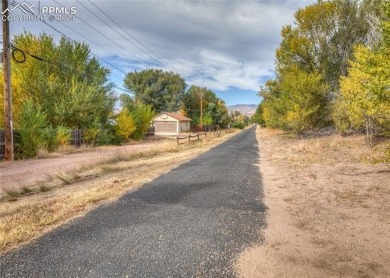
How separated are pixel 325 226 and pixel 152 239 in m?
3.52

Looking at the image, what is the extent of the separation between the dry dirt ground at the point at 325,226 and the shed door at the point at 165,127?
153 feet

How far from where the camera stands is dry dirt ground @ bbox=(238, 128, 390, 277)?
13.4 feet

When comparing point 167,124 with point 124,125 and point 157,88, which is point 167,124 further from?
point 124,125

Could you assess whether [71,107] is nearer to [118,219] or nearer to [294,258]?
[118,219]

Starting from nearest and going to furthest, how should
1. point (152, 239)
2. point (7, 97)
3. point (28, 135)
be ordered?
point (152, 239), point (7, 97), point (28, 135)

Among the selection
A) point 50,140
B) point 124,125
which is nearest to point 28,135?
point 50,140

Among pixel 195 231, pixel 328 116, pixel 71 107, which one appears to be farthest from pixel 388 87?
pixel 71 107

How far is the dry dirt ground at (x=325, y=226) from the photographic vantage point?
13.4 ft

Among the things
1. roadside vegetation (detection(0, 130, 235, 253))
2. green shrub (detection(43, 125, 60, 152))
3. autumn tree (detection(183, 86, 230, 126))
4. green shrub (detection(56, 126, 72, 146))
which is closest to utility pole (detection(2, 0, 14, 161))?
green shrub (detection(43, 125, 60, 152))

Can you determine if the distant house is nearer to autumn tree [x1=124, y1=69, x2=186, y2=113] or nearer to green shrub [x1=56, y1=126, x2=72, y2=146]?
autumn tree [x1=124, y1=69, x2=186, y2=113]

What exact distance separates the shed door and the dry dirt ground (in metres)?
46.7

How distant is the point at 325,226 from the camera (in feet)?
18.6

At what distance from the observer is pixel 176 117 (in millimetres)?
56938

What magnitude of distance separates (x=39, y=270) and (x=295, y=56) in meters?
32.3
